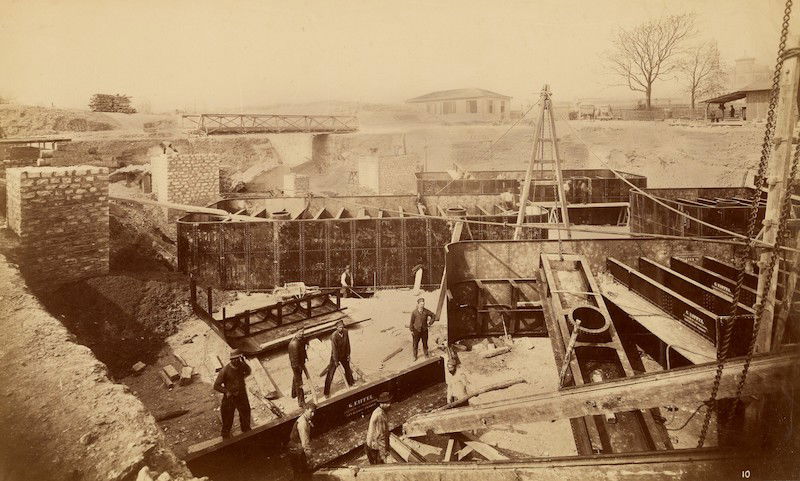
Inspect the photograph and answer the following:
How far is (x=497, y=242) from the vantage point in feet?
30.1

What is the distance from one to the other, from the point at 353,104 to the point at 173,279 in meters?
55.3

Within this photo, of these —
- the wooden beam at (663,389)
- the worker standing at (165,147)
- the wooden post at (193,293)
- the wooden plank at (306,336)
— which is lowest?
the wooden plank at (306,336)

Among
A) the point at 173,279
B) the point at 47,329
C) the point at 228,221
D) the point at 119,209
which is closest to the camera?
the point at 47,329

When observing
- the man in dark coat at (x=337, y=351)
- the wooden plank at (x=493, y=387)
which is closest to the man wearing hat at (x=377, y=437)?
the wooden plank at (x=493, y=387)

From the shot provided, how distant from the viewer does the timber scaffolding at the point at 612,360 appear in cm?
343

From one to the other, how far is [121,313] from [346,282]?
16.5 ft

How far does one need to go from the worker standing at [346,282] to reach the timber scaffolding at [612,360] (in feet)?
11.8

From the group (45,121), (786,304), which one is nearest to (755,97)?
(786,304)

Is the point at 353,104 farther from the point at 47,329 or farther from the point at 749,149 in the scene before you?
the point at 47,329

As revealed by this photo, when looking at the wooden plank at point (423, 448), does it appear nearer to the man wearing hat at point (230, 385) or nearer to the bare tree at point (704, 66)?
the man wearing hat at point (230, 385)

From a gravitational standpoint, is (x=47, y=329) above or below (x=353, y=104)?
below

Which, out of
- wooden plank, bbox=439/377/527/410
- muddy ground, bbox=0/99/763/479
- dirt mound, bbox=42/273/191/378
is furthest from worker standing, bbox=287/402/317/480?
dirt mound, bbox=42/273/191/378

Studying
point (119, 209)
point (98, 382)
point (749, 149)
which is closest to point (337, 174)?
point (119, 209)

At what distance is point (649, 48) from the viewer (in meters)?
16.6
